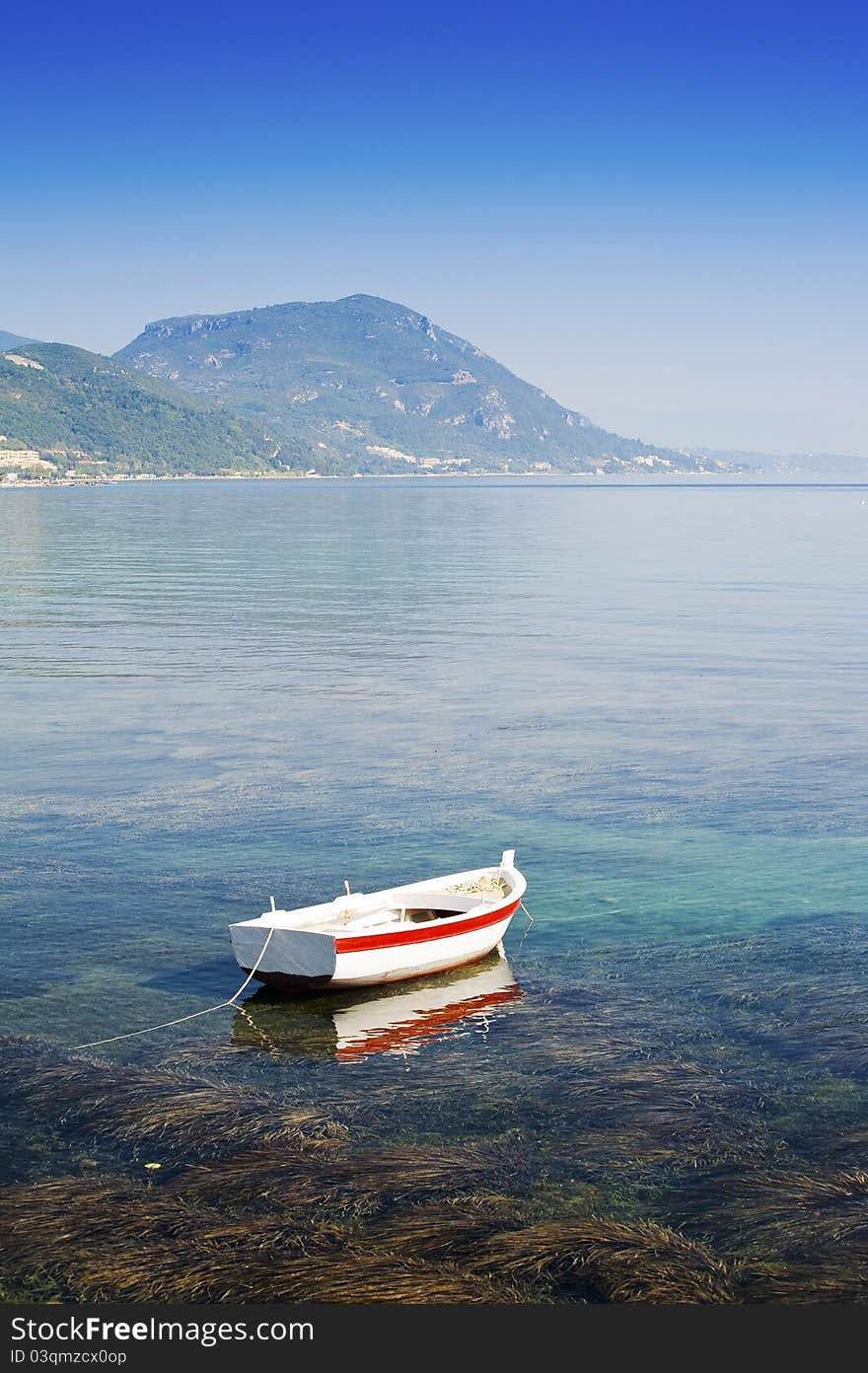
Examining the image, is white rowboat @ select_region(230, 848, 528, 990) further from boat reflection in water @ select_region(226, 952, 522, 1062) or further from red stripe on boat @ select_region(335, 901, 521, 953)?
boat reflection in water @ select_region(226, 952, 522, 1062)

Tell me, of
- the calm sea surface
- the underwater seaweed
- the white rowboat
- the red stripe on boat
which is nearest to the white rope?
the white rowboat

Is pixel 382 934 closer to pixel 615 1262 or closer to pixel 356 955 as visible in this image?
pixel 356 955

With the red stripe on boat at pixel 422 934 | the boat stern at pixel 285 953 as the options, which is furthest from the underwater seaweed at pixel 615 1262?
the boat stern at pixel 285 953

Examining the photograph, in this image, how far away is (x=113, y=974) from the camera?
22.5m

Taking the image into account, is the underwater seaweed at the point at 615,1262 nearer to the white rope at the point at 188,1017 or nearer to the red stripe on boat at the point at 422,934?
the red stripe on boat at the point at 422,934

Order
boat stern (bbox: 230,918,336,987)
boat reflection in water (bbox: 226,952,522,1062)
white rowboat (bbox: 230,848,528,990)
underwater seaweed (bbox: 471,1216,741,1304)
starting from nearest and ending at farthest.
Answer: underwater seaweed (bbox: 471,1216,741,1304) < boat reflection in water (bbox: 226,952,522,1062) < boat stern (bbox: 230,918,336,987) < white rowboat (bbox: 230,848,528,990)

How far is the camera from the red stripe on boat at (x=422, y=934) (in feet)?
70.6

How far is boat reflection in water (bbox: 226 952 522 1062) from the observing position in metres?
20.1

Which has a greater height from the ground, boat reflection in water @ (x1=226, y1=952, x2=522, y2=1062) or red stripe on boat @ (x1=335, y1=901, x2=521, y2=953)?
red stripe on boat @ (x1=335, y1=901, x2=521, y2=953)

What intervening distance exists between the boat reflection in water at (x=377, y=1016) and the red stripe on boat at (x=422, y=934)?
813mm

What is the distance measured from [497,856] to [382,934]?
285 inches

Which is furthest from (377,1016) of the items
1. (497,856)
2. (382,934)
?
(497,856)

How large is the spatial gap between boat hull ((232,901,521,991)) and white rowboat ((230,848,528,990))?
0.6 inches

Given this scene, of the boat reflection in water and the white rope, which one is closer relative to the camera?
the white rope
